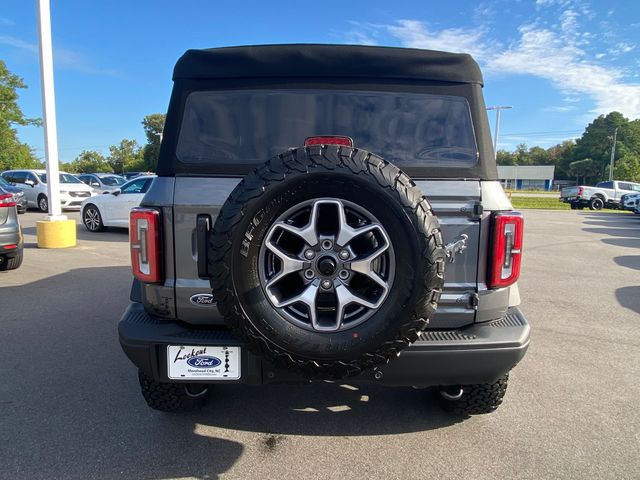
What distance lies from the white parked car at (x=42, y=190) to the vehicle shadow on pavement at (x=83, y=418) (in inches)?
554

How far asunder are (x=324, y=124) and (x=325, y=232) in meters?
0.72

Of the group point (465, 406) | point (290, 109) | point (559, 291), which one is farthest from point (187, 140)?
point (559, 291)

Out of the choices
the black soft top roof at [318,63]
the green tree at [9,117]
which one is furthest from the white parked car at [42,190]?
the green tree at [9,117]

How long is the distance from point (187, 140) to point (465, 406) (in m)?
2.38

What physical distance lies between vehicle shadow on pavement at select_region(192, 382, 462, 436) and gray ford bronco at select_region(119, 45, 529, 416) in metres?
0.29

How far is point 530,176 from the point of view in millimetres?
89375

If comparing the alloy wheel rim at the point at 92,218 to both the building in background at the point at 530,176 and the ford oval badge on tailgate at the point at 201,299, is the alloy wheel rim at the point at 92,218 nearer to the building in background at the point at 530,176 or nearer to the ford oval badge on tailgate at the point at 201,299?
the ford oval badge on tailgate at the point at 201,299

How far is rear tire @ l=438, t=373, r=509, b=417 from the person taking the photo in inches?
104

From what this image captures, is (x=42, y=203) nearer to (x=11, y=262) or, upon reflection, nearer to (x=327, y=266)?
(x=11, y=262)

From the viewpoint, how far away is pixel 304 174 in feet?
6.25

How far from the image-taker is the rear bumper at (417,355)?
7.09 feet

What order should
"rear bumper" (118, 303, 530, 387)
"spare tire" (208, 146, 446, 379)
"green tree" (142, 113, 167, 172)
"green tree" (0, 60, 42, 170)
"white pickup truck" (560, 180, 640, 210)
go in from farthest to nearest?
"green tree" (142, 113, 167, 172) → "green tree" (0, 60, 42, 170) → "white pickup truck" (560, 180, 640, 210) → "rear bumper" (118, 303, 530, 387) → "spare tire" (208, 146, 446, 379)

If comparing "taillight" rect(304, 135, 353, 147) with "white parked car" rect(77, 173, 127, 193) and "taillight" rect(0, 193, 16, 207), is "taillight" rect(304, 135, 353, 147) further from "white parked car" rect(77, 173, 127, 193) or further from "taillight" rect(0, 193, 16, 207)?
A: "white parked car" rect(77, 173, 127, 193)

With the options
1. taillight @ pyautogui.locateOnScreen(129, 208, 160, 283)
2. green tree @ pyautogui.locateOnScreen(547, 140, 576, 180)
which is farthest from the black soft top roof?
green tree @ pyautogui.locateOnScreen(547, 140, 576, 180)
